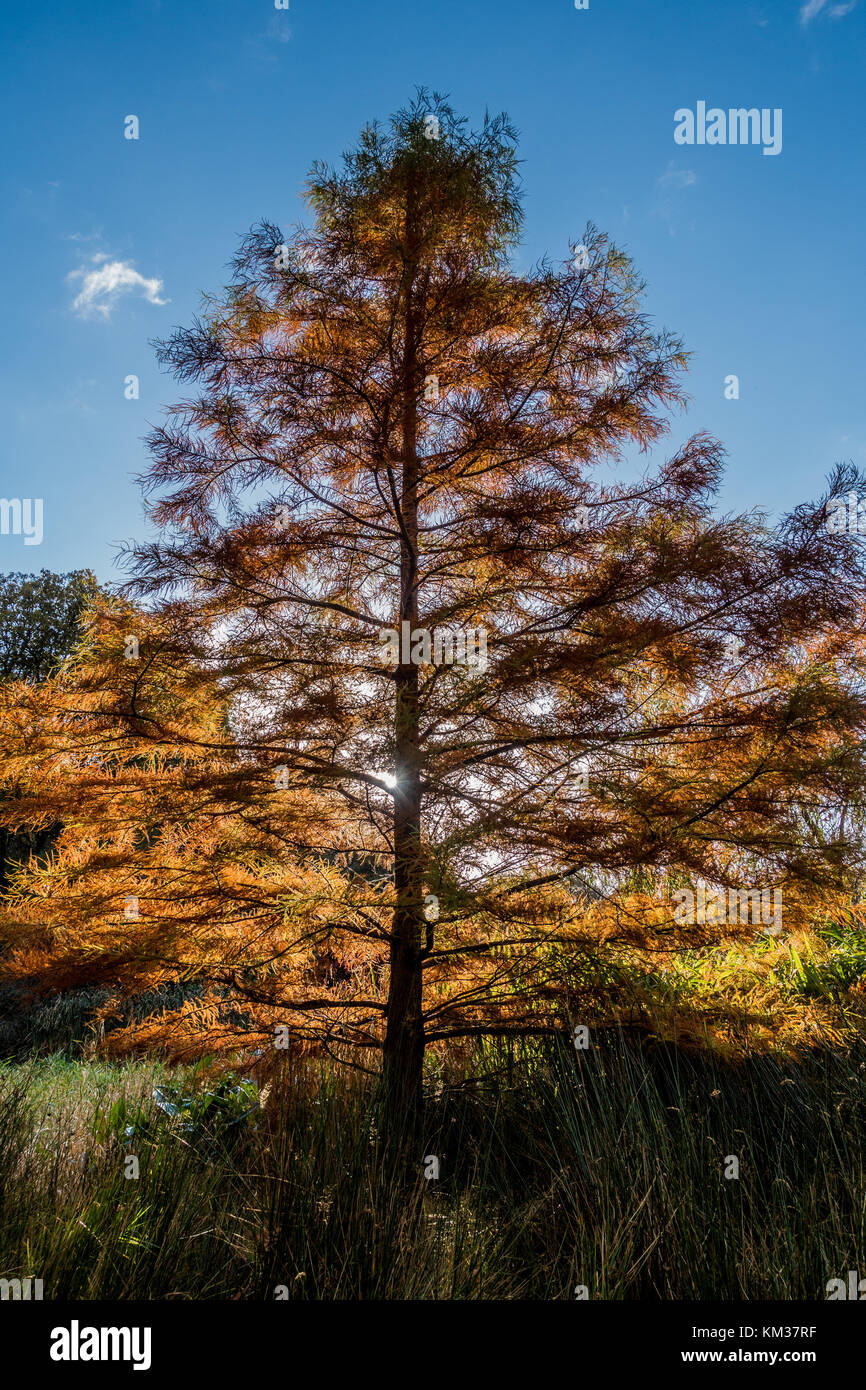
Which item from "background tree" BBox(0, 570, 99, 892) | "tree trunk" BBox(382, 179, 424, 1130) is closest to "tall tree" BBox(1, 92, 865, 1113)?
"tree trunk" BBox(382, 179, 424, 1130)

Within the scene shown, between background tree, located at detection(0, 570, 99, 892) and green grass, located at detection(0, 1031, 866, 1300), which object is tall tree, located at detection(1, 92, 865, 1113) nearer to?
green grass, located at detection(0, 1031, 866, 1300)

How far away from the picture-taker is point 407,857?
4152 millimetres

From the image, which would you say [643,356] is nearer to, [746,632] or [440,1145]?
[746,632]

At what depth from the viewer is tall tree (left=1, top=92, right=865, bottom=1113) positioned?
155 inches

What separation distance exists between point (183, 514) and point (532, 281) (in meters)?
3.16

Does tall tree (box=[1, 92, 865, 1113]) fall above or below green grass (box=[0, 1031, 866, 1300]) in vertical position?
above

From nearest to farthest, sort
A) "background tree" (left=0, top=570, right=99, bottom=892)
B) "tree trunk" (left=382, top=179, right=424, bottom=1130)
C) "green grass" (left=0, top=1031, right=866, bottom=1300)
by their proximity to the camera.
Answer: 1. "green grass" (left=0, top=1031, right=866, bottom=1300)
2. "tree trunk" (left=382, top=179, right=424, bottom=1130)
3. "background tree" (left=0, top=570, right=99, bottom=892)

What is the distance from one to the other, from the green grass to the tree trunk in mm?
308

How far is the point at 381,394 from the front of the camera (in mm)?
4672

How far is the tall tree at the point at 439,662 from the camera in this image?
12.9 ft

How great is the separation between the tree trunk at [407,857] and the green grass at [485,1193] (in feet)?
1.01

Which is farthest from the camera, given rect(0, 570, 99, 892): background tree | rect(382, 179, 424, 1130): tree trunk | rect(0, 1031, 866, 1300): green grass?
rect(0, 570, 99, 892): background tree

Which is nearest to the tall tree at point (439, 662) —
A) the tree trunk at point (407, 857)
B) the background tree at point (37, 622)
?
the tree trunk at point (407, 857)
